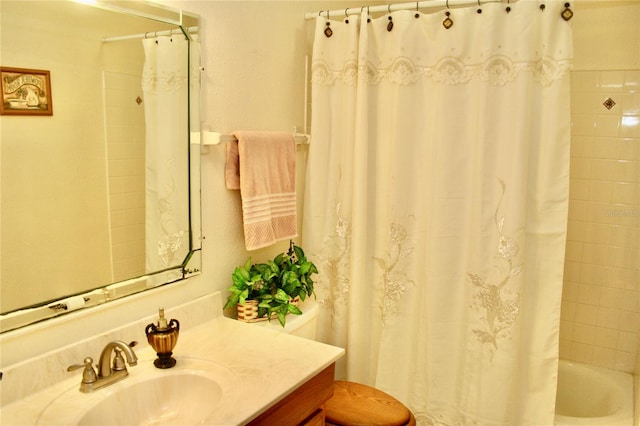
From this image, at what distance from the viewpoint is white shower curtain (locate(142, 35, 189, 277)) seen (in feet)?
4.95

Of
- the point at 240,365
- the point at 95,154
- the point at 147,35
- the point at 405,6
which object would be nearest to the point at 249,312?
the point at 240,365

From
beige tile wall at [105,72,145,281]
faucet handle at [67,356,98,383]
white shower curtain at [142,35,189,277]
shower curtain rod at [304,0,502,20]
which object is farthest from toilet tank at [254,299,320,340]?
shower curtain rod at [304,0,502,20]

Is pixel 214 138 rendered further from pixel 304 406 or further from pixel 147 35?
pixel 304 406

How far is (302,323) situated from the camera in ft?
6.23

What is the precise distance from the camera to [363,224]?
80.0 inches

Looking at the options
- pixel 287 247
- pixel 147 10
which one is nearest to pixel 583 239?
pixel 287 247

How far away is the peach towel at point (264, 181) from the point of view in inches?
70.7

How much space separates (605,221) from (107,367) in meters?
2.30

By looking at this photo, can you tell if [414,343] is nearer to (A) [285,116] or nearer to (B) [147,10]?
(A) [285,116]

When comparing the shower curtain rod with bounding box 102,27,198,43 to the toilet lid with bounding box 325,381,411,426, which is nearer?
the shower curtain rod with bounding box 102,27,198,43

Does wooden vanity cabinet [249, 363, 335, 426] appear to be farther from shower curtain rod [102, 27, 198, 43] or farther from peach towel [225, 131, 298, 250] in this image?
shower curtain rod [102, 27, 198, 43]

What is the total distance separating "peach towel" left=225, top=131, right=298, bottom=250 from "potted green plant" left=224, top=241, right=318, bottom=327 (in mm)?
99

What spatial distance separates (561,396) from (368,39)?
6.57ft

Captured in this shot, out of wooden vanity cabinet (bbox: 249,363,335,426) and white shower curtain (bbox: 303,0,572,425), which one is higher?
white shower curtain (bbox: 303,0,572,425)
